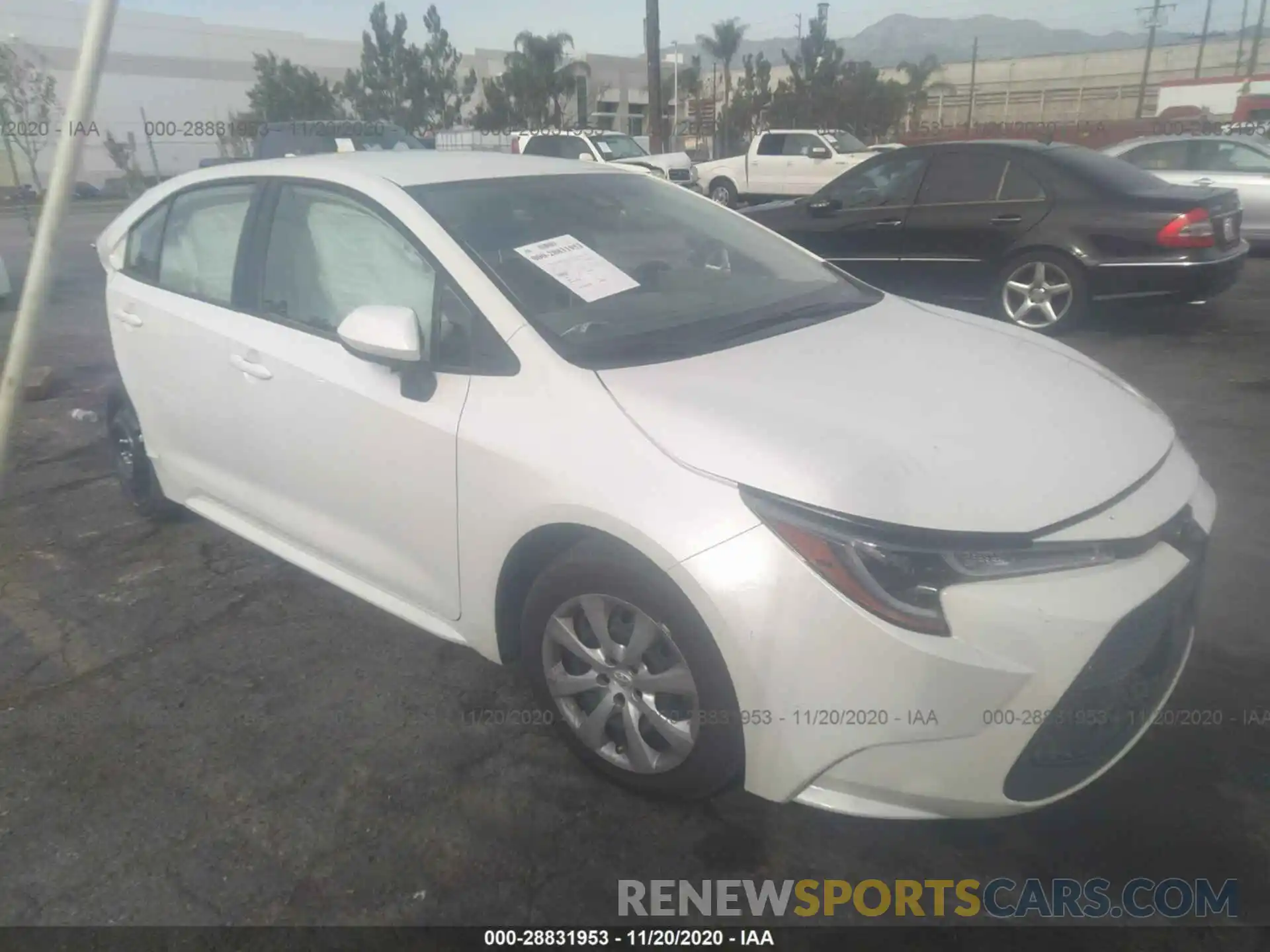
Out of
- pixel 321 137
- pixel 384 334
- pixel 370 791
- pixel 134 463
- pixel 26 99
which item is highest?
pixel 26 99

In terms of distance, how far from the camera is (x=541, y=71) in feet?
130

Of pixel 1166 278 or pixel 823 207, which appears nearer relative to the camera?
pixel 1166 278

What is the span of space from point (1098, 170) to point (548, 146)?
15797 mm

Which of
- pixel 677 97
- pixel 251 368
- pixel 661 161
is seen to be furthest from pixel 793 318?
pixel 677 97

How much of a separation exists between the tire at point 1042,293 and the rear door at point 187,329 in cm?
558

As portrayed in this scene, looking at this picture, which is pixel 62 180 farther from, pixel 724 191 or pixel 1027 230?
pixel 724 191

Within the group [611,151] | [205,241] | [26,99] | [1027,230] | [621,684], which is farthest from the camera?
[26,99]

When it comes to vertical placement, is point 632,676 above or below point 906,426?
below

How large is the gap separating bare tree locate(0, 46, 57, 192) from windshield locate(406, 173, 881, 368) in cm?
1647

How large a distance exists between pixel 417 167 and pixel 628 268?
81 centimetres

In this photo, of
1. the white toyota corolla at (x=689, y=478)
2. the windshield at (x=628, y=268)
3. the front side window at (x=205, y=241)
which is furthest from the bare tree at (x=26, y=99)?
the windshield at (x=628, y=268)

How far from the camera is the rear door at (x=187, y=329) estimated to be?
3326mm

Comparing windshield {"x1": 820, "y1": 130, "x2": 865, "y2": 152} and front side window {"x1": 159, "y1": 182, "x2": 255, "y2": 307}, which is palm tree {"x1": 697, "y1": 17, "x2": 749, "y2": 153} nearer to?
windshield {"x1": 820, "y1": 130, "x2": 865, "y2": 152}

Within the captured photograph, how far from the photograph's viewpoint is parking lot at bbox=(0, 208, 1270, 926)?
2.22 meters
